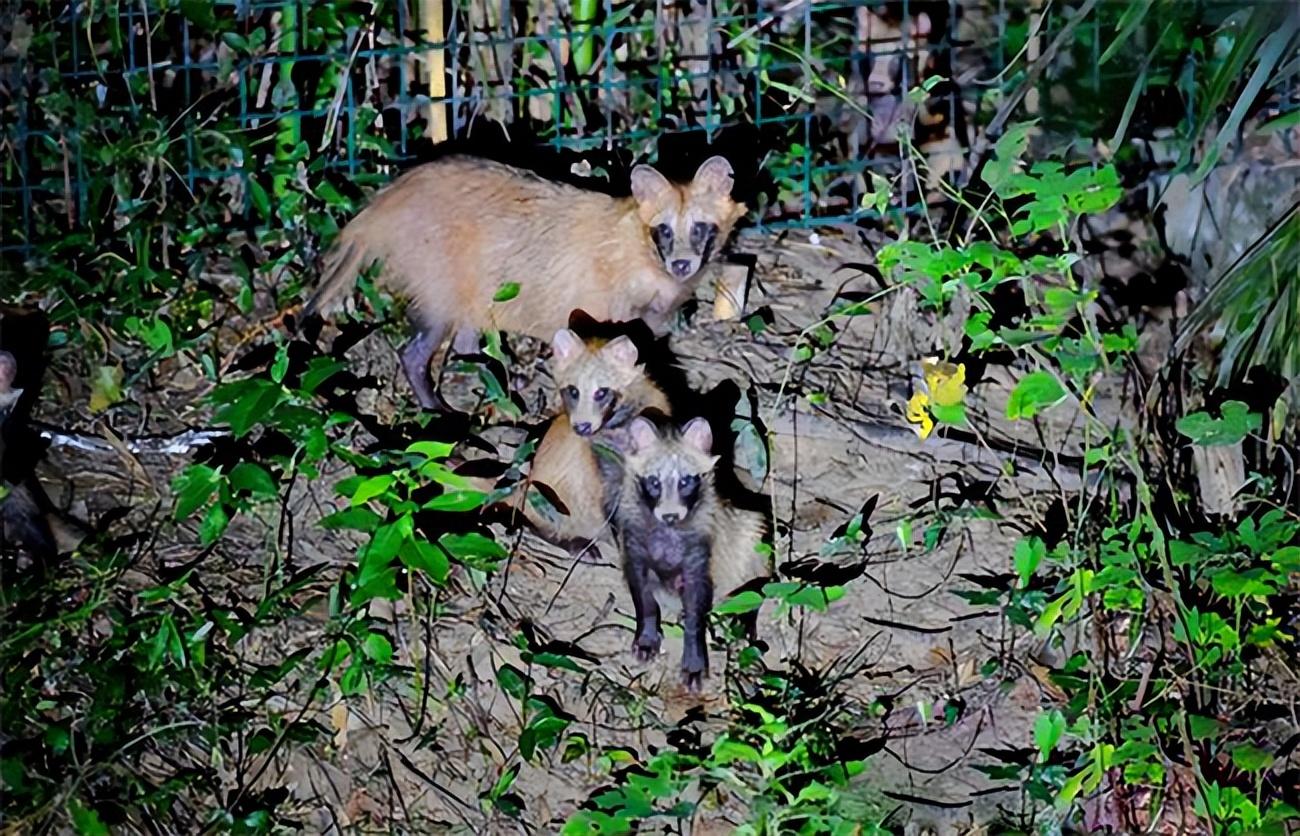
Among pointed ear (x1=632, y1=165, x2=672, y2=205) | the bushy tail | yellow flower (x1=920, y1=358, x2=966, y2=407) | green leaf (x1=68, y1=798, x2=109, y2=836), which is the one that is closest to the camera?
green leaf (x1=68, y1=798, x2=109, y2=836)

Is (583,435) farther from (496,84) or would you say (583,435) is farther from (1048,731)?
(496,84)

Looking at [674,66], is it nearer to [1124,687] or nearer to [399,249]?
[399,249]

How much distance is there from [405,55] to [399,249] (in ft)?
2.77

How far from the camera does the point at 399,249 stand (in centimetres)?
Result: 656

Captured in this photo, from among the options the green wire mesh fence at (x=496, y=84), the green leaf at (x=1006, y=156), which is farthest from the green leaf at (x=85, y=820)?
the green leaf at (x=1006, y=156)

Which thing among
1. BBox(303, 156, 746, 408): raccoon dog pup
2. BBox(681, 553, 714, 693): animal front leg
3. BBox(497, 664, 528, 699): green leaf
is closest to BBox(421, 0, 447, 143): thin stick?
BBox(303, 156, 746, 408): raccoon dog pup

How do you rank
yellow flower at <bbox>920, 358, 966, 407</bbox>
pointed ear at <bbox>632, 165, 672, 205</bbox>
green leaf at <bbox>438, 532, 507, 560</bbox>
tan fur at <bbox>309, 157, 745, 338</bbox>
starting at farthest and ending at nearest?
tan fur at <bbox>309, 157, 745, 338</bbox> → pointed ear at <bbox>632, 165, 672, 205</bbox> → yellow flower at <bbox>920, 358, 966, 407</bbox> → green leaf at <bbox>438, 532, 507, 560</bbox>

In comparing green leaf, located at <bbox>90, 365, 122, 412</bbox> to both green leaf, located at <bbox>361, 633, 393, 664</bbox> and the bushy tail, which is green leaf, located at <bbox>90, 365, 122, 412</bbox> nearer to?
the bushy tail

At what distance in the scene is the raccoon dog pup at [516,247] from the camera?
652 centimetres

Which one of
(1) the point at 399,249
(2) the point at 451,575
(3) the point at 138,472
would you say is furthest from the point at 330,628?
(1) the point at 399,249

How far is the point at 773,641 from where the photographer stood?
593cm

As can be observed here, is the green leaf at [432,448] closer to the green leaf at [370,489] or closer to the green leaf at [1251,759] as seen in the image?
the green leaf at [370,489]

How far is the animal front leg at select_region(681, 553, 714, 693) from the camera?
5.79 metres

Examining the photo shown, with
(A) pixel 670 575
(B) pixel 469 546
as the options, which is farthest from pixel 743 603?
(B) pixel 469 546
